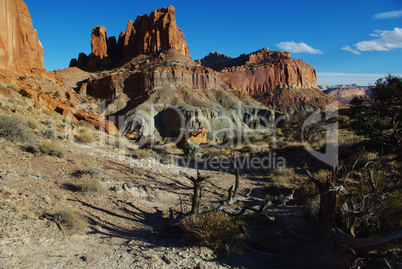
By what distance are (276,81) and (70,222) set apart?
114 m

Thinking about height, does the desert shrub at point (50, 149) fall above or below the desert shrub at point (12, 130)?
below

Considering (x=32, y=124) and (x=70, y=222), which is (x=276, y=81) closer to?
(x=32, y=124)

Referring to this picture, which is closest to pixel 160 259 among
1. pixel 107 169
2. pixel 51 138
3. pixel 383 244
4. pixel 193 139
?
pixel 383 244

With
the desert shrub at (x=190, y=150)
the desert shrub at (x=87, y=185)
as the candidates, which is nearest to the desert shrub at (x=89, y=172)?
the desert shrub at (x=87, y=185)

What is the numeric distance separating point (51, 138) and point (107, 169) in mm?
3509

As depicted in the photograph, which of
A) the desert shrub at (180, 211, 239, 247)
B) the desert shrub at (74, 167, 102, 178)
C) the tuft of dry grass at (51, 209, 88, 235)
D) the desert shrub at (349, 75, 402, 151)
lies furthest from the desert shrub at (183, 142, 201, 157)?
the tuft of dry grass at (51, 209, 88, 235)

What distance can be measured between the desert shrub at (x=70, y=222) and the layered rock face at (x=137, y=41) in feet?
269

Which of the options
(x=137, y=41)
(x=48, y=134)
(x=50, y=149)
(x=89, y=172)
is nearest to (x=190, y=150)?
(x=48, y=134)

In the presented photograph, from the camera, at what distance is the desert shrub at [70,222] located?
514 cm

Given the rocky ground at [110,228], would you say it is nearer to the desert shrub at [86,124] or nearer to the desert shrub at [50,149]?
the desert shrub at [50,149]


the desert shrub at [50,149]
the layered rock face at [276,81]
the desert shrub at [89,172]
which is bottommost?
the desert shrub at [89,172]

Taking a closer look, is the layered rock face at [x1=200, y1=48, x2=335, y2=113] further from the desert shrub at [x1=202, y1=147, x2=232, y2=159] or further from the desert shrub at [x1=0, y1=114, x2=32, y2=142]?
the desert shrub at [x1=0, y1=114, x2=32, y2=142]

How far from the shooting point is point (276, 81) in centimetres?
10975

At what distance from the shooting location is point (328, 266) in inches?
170
